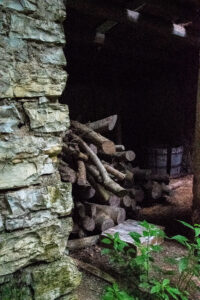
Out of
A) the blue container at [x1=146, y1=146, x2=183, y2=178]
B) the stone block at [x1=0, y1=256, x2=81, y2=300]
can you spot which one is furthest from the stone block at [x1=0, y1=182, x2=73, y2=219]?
the blue container at [x1=146, y1=146, x2=183, y2=178]

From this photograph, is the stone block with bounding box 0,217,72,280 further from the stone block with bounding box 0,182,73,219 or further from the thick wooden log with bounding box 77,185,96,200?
the thick wooden log with bounding box 77,185,96,200

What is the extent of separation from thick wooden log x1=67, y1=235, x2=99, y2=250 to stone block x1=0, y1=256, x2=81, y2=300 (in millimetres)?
1355

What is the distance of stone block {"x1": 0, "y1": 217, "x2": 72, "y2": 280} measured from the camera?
49.6 inches

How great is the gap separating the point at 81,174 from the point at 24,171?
1790 mm

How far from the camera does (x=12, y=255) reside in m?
1.27

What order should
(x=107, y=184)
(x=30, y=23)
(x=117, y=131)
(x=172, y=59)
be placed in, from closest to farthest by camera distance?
(x=30, y=23) < (x=107, y=184) < (x=117, y=131) < (x=172, y=59)

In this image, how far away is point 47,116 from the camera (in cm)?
134

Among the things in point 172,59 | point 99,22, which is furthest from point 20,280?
point 172,59

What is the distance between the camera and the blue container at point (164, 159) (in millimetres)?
5465

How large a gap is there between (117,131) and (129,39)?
5.74 feet

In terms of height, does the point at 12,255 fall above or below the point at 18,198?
below

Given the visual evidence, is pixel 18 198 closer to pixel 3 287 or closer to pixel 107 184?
pixel 3 287

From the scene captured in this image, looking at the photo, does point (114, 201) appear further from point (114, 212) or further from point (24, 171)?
point (24, 171)

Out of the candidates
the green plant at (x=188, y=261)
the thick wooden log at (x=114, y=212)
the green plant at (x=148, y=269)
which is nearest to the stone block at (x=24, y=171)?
the green plant at (x=148, y=269)
